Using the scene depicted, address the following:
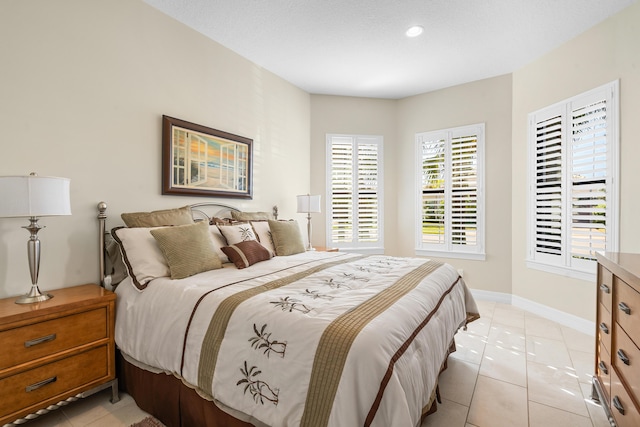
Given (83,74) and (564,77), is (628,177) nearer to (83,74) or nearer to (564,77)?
(564,77)

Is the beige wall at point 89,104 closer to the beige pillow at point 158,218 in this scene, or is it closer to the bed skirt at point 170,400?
the beige pillow at point 158,218

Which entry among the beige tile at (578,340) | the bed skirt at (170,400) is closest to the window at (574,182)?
the beige tile at (578,340)

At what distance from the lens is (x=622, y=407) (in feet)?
4.72

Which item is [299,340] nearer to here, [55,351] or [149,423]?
[149,423]

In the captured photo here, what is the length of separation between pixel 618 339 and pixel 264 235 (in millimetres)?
2561

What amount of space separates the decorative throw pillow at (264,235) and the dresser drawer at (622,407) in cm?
242

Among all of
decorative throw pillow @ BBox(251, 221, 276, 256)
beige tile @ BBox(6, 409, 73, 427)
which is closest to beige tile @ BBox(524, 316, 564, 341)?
decorative throw pillow @ BBox(251, 221, 276, 256)

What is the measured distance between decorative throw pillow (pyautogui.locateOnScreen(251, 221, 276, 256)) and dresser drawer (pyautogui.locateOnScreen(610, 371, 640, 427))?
2.42 meters

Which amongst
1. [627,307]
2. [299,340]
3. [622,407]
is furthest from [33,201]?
[622,407]

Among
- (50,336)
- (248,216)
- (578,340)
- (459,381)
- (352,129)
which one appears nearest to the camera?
(50,336)

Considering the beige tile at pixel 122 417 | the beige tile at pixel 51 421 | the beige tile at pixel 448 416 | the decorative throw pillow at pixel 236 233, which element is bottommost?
the beige tile at pixel 51 421

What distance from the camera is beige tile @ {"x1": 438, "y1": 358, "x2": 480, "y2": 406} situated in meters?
1.99

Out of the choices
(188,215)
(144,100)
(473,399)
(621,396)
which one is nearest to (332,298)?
(473,399)

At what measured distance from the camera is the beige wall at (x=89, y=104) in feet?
6.26
